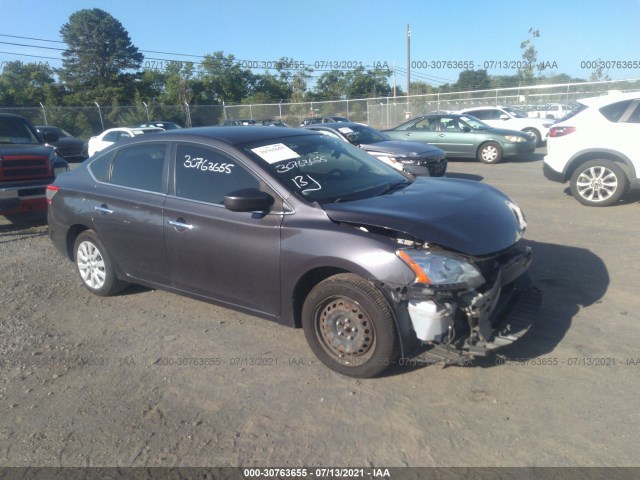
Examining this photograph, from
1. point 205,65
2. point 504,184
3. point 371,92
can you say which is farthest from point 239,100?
point 504,184

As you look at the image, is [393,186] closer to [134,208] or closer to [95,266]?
[134,208]

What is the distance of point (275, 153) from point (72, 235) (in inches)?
107

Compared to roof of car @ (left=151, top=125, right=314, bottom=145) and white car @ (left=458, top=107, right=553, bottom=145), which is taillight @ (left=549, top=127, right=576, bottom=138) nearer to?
roof of car @ (left=151, top=125, right=314, bottom=145)

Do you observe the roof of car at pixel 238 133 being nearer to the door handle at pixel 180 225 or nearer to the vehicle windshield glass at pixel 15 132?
the door handle at pixel 180 225

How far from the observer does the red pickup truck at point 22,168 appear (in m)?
8.12

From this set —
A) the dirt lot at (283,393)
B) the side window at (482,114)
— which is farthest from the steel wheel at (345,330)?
the side window at (482,114)

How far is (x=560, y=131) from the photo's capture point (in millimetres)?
8672

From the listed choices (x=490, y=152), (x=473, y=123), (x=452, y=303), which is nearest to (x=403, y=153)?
(x=490, y=152)

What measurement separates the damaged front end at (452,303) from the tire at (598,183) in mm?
5895

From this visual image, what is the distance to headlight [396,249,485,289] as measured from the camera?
3186mm

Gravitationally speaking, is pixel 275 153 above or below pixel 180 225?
above

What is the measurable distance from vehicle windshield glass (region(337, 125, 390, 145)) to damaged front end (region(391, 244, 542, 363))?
8.20 m

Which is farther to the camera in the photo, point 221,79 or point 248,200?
point 221,79

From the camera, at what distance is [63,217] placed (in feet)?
17.8
